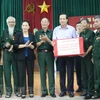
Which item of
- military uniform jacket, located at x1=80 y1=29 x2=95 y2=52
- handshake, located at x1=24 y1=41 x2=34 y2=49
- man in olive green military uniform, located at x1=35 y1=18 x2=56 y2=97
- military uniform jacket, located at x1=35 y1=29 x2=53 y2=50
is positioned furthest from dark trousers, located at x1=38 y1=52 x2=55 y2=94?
military uniform jacket, located at x1=80 y1=29 x2=95 y2=52

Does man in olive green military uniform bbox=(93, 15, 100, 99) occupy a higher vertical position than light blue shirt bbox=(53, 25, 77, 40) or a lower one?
lower

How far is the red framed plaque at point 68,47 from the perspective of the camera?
3.71 metres

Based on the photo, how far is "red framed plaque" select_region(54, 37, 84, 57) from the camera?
3707 millimetres

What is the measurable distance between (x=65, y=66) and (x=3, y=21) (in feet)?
19.1

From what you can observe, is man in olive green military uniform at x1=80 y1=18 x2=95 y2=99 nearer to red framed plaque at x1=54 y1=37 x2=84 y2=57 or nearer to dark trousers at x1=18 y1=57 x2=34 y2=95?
red framed plaque at x1=54 y1=37 x2=84 y2=57

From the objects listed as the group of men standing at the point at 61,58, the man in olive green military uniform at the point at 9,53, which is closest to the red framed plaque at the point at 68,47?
the group of men standing at the point at 61,58

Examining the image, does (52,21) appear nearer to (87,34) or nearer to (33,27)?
(33,27)

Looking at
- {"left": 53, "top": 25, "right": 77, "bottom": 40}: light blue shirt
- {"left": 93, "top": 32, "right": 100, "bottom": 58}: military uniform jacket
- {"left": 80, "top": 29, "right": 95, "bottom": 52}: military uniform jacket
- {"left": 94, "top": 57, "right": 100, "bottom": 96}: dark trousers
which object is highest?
{"left": 53, "top": 25, "right": 77, "bottom": 40}: light blue shirt

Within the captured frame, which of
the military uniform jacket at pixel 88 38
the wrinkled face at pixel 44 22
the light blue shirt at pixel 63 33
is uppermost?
the wrinkled face at pixel 44 22

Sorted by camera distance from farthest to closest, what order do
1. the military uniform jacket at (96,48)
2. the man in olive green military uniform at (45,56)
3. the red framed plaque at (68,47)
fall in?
1. the man in olive green military uniform at (45,56)
2. the red framed plaque at (68,47)
3. the military uniform jacket at (96,48)

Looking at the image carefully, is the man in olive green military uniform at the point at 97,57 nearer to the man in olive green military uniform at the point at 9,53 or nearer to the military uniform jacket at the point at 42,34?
the military uniform jacket at the point at 42,34

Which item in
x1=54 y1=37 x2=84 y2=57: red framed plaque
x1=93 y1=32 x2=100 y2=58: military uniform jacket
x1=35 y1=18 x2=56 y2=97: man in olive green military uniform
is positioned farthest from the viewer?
x1=35 y1=18 x2=56 y2=97: man in olive green military uniform

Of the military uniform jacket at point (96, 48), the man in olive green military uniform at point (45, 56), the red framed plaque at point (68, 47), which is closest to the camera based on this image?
the military uniform jacket at point (96, 48)

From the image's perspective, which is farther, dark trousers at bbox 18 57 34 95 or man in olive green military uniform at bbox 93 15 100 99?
dark trousers at bbox 18 57 34 95
